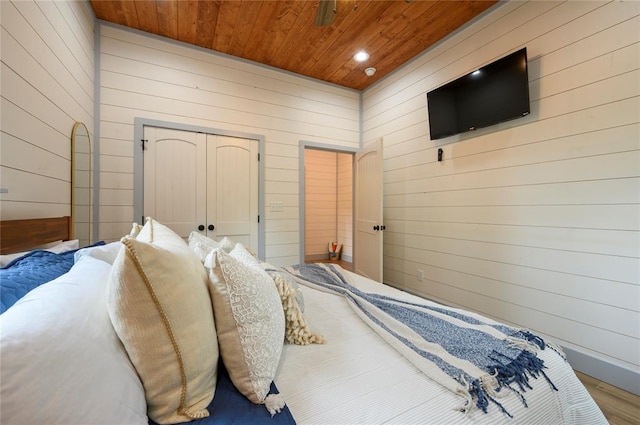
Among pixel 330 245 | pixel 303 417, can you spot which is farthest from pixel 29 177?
pixel 330 245

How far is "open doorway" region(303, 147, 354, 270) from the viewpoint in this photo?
5.82 m

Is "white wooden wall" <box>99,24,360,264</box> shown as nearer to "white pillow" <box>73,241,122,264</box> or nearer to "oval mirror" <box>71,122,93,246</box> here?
"oval mirror" <box>71,122,93,246</box>

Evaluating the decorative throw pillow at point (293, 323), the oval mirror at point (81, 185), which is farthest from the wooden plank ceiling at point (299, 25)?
the decorative throw pillow at point (293, 323)

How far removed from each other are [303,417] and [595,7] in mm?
3053

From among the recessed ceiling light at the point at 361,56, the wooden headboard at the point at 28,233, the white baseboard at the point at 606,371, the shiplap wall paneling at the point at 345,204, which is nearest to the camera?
the wooden headboard at the point at 28,233

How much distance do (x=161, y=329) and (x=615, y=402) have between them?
2585mm

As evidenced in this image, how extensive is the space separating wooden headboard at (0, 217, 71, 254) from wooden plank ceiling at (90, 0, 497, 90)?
2081mm

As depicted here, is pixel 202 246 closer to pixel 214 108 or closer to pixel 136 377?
pixel 136 377

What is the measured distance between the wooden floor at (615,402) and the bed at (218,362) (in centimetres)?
97

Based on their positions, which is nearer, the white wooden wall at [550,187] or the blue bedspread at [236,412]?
the blue bedspread at [236,412]

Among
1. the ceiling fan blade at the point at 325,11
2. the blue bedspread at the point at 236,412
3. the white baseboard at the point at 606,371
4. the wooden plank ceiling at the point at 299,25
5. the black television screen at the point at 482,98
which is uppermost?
the wooden plank ceiling at the point at 299,25

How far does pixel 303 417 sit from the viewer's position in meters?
0.71

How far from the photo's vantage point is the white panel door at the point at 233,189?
10.1 ft

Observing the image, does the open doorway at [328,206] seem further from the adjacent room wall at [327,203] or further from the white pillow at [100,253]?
the white pillow at [100,253]
